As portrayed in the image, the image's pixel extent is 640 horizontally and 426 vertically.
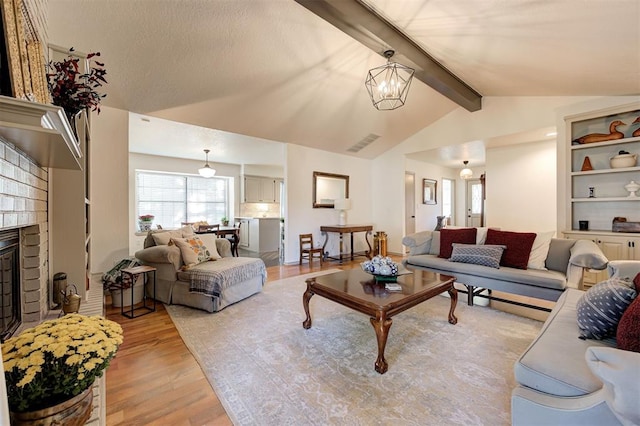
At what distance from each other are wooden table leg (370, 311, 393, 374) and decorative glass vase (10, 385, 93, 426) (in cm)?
153

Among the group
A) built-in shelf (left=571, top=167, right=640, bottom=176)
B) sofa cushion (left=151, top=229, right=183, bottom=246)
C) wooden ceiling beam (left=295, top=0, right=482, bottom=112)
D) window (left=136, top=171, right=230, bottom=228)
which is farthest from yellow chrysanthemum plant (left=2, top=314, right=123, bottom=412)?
window (left=136, top=171, right=230, bottom=228)

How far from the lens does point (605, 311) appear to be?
136 cm

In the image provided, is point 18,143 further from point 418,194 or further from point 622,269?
point 418,194

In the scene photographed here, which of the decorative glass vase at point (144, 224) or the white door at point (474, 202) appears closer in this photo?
the decorative glass vase at point (144, 224)

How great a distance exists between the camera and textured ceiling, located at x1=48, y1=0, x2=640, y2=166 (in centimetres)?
220

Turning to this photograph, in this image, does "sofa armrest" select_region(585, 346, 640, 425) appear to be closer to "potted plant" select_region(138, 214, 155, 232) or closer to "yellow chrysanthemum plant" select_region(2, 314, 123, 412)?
"yellow chrysanthemum plant" select_region(2, 314, 123, 412)

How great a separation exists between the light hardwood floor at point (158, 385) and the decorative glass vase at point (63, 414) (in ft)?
1.68

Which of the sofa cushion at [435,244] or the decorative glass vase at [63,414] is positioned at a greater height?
the sofa cushion at [435,244]

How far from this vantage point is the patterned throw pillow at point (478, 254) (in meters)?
3.06

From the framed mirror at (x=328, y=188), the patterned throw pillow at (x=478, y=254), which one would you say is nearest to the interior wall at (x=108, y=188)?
the framed mirror at (x=328, y=188)

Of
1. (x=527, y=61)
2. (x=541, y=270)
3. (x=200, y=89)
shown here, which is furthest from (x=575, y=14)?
(x=200, y=89)

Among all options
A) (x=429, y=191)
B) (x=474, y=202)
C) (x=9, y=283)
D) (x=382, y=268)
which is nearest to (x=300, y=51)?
(x=382, y=268)

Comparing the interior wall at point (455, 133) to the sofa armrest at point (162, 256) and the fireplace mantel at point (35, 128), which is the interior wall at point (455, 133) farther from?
the fireplace mantel at point (35, 128)

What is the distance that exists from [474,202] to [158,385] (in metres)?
9.49
